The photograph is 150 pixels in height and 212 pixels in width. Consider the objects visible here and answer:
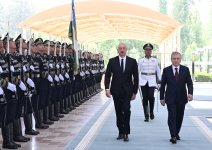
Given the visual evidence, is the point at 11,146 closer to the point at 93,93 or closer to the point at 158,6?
the point at 93,93

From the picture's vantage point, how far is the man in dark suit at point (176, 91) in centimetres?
876

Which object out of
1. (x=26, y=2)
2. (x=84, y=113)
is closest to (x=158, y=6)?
(x=26, y=2)

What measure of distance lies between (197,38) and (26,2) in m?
42.8

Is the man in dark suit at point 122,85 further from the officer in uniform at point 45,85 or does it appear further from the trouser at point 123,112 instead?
the officer in uniform at point 45,85

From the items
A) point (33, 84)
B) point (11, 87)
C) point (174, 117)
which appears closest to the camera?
point (11, 87)

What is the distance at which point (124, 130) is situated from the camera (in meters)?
8.91

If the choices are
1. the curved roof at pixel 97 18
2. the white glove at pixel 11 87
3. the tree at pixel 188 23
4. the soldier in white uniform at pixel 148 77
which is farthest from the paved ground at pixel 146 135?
the tree at pixel 188 23

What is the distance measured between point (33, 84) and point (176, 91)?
2303 mm

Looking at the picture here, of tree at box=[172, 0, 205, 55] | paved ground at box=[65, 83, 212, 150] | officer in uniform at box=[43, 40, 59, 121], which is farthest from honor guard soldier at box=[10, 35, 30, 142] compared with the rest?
tree at box=[172, 0, 205, 55]

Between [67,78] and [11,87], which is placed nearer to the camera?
[11,87]

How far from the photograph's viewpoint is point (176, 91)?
28.9ft

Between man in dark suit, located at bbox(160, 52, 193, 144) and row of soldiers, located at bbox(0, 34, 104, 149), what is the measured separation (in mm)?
2195

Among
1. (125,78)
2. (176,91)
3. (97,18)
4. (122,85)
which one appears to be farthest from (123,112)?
(97,18)

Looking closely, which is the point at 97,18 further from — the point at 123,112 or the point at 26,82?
the point at 26,82
